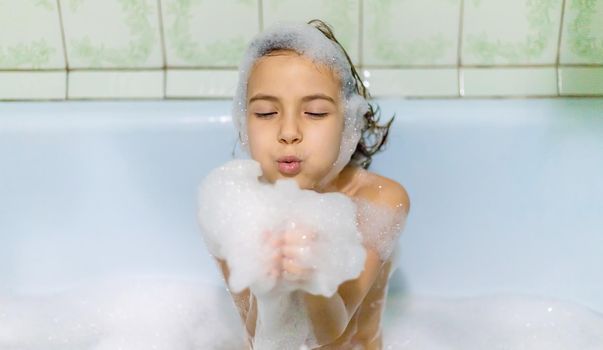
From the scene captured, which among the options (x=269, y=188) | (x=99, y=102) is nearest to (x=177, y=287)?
(x=99, y=102)

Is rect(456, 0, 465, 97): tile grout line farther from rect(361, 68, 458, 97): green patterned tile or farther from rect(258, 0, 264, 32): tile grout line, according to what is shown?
rect(258, 0, 264, 32): tile grout line

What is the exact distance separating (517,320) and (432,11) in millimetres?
604

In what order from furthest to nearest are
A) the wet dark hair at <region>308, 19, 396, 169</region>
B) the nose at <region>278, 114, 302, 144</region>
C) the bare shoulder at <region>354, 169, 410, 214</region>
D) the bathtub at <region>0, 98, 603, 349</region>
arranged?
the bathtub at <region>0, 98, 603, 349</region> < the wet dark hair at <region>308, 19, 396, 169</region> < the bare shoulder at <region>354, 169, 410, 214</region> < the nose at <region>278, 114, 302, 144</region>

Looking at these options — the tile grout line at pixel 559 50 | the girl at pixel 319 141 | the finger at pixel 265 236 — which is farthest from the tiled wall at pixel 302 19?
the finger at pixel 265 236

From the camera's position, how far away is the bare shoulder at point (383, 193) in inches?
43.1

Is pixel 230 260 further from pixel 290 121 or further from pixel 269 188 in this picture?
pixel 290 121

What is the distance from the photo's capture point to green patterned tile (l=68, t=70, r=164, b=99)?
140 centimetres

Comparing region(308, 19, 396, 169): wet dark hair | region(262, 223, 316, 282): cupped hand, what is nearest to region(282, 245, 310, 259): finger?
region(262, 223, 316, 282): cupped hand

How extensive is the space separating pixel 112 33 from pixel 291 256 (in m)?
0.81

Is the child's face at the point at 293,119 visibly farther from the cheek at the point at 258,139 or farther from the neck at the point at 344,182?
the neck at the point at 344,182

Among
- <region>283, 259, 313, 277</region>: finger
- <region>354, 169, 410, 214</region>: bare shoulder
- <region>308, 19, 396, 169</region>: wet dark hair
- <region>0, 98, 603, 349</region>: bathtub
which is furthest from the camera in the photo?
<region>0, 98, 603, 349</region>: bathtub

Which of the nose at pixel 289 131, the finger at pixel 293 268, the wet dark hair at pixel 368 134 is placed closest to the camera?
the finger at pixel 293 268

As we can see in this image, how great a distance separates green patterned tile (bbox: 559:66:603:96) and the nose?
0.65 meters

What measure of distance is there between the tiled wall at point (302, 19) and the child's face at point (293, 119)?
1.25ft
